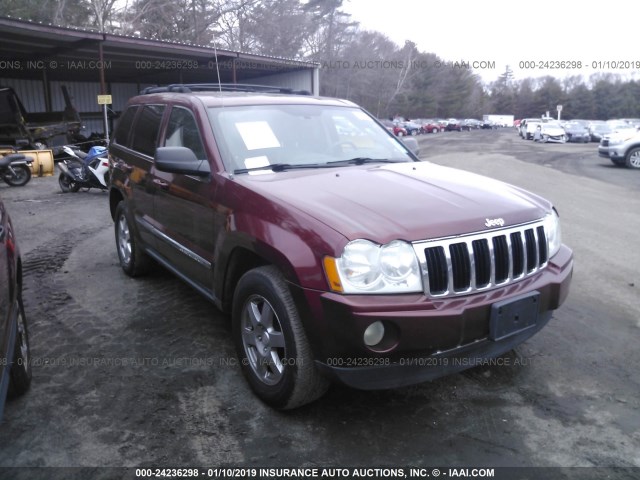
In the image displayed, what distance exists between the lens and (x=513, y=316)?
275 cm

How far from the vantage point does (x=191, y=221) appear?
149 inches

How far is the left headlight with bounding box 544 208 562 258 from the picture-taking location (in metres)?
3.20

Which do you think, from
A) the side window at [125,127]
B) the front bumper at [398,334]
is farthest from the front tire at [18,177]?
the front bumper at [398,334]

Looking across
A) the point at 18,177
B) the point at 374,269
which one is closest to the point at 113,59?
the point at 18,177

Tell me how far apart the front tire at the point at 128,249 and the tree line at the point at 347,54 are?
26600mm

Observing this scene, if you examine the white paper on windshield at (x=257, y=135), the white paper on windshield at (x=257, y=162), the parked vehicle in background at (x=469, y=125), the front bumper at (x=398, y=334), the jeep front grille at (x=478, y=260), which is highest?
the parked vehicle in background at (x=469, y=125)

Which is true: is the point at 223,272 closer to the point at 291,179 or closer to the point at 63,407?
the point at 291,179

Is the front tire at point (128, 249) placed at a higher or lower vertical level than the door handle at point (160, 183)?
lower

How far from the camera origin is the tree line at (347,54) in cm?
3033

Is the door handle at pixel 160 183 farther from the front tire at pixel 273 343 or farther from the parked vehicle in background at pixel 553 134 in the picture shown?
the parked vehicle in background at pixel 553 134

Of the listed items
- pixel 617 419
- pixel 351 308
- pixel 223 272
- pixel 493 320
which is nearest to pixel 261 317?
pixel 223 272

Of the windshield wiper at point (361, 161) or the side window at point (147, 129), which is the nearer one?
the windshield wiper at point (361, 161)

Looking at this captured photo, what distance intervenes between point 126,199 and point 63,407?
2517mm

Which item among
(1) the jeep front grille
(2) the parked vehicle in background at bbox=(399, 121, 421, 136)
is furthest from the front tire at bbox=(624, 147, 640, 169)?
(2) the parked vehicle in background at bbox=(399, 121, 421, 136)
